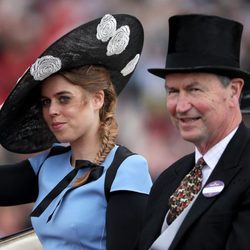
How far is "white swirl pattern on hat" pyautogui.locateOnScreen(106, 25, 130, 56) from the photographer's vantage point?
2430mm

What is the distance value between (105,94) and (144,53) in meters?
2.09

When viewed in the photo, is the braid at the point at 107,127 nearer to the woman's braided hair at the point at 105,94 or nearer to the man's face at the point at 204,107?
the woman's braided hair at the point at 105,94

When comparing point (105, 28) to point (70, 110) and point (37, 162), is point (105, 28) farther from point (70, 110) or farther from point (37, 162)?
point (37, 162)

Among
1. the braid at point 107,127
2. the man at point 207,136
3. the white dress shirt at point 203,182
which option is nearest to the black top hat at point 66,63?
the braid at point 107,127

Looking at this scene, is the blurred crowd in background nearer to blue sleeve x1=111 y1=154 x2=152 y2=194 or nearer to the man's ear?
blue sleeve x1=111 y1=154 x2=152 y2=194

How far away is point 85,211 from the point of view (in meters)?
2.26

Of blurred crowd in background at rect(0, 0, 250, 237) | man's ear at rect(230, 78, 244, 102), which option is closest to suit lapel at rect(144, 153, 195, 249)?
man's ear at rect(230, 78, 244, 102)

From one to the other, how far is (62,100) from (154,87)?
2.15 m

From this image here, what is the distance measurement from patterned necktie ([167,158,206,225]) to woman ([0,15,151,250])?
0.32 meters

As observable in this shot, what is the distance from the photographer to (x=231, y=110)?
6.09ft

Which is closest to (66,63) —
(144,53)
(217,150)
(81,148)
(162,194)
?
(81,148)

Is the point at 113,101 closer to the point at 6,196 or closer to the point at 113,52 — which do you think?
the point at 113,52

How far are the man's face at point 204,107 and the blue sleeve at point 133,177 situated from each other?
0.41m

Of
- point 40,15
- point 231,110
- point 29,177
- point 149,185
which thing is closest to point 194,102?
point 231,110
